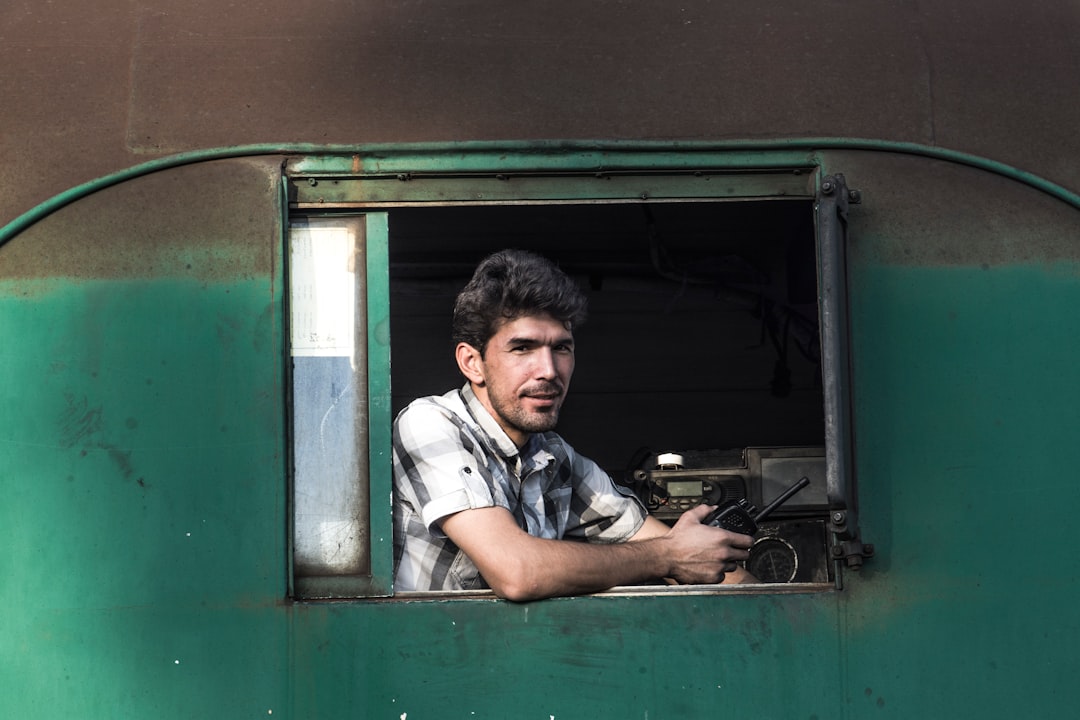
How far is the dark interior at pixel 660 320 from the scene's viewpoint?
4.04 metres

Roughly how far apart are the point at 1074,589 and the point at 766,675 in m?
0.67

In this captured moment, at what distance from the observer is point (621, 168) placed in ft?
9.05

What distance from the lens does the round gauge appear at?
11.3ft

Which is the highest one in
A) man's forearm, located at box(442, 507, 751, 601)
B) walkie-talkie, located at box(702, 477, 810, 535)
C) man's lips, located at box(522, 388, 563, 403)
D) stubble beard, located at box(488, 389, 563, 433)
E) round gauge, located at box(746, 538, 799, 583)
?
man's lips, located at box(522, 388, 563, 403)

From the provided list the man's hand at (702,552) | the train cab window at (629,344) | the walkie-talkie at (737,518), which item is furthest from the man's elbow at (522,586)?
the walkie-talkie at (737,518)

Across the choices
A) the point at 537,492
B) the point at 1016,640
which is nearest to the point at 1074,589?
the point at 1016,640

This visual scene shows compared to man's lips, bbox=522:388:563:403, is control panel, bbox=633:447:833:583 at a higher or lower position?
lower

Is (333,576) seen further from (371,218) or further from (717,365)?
(717,365)

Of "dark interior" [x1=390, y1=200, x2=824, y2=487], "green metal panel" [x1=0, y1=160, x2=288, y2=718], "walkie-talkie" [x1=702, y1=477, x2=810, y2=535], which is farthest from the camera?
"dark interior" [x1=390, y1=200, x2=824, y2=487]

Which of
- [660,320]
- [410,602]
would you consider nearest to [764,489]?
[660,320]

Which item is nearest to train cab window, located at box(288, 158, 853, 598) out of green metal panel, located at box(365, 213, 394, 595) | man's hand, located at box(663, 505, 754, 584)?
→ green metal panel, located at box(365, 213, 394, 595)

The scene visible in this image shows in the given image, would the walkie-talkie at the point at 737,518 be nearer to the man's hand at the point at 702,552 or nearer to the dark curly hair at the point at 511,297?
the man's hand at the point at 702,552

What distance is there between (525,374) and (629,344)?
5.22 feet

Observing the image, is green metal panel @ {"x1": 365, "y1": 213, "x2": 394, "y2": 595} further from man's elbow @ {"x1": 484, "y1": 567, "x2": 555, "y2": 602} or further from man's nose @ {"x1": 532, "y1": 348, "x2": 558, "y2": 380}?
man's nose @ {"x1": 532, "y1": 348, "x2": 558, "y2": 380}
